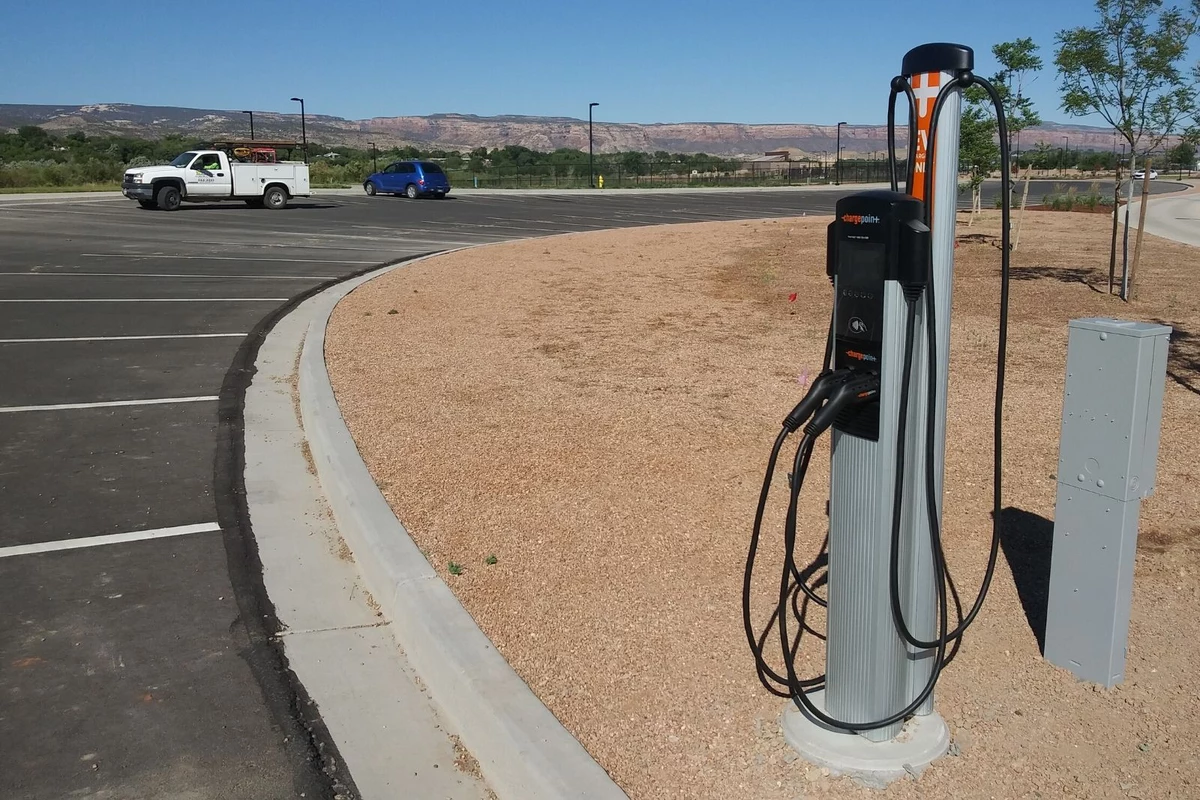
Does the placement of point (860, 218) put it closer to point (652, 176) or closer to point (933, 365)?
point (933, 365)

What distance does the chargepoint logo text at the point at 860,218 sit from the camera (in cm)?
304

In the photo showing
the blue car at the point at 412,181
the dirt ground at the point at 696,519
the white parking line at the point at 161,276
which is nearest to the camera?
the dirt ground at the point at 696,519

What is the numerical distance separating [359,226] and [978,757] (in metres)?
26.6

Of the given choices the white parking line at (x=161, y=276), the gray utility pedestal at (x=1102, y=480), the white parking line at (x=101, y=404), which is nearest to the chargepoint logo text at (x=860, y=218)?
the gray utility pedestal at (x=1102, y=480)

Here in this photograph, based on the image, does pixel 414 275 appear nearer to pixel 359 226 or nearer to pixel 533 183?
pixel 359 226

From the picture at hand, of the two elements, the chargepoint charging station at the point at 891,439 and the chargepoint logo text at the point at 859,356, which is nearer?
the chargepoint charging station at the point at 891,439

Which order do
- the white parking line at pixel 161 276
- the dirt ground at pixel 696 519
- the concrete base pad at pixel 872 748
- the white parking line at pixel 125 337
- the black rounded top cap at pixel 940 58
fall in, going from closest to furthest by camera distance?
1. the black rounded top cap at pixel 940 58
2. the concrete base pad at pixel 872 748
3. the dirt ground at pixel 696 519
4. the white parking line at pixel 125 337
5. the white parking line at pixel 161 276

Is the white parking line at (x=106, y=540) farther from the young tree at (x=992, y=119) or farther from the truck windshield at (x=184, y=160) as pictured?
the truck windshield at (x=184, y=160)

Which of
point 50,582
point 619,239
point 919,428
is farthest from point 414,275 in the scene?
point 919,428

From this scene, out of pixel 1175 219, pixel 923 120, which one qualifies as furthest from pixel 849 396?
pixel 1175 219

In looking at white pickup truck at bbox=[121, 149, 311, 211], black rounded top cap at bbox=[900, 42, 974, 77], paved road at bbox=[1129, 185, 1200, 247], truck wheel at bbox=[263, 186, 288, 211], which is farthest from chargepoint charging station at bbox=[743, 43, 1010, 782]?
truck wheel at bbox=[263, 186, 288, 211]

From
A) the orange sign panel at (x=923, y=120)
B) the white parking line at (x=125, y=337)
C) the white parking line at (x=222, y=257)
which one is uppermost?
the orange sign panel at (x=923, y=120)

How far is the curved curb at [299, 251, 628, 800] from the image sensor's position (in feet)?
10.9

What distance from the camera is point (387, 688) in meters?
4.18
